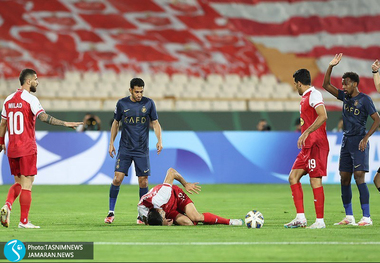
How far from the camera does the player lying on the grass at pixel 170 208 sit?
9602mm

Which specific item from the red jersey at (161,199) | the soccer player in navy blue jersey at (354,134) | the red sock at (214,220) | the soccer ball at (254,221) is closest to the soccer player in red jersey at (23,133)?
the red jersey at (161,199)

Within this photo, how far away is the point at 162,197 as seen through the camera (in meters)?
9.57

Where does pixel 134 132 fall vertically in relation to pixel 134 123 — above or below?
below

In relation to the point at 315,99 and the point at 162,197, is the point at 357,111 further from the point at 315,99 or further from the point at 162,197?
the point at 162,197

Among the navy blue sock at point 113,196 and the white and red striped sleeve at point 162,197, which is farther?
the navy blue sock at point 113,196

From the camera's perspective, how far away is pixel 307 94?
941cm

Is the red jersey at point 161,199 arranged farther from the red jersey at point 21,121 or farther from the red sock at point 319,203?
the red sock at point 319,203

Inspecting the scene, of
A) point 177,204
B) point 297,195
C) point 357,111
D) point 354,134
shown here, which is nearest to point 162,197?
point 177,204

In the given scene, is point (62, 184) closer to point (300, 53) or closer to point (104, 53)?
point (104, 53)

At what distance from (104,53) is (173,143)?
10.8 meters

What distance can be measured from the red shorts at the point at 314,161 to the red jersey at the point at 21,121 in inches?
141

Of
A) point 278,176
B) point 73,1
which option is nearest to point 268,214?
point 278,176

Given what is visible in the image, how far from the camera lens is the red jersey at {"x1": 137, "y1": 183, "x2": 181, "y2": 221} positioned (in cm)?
959

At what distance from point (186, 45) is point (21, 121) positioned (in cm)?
1984
